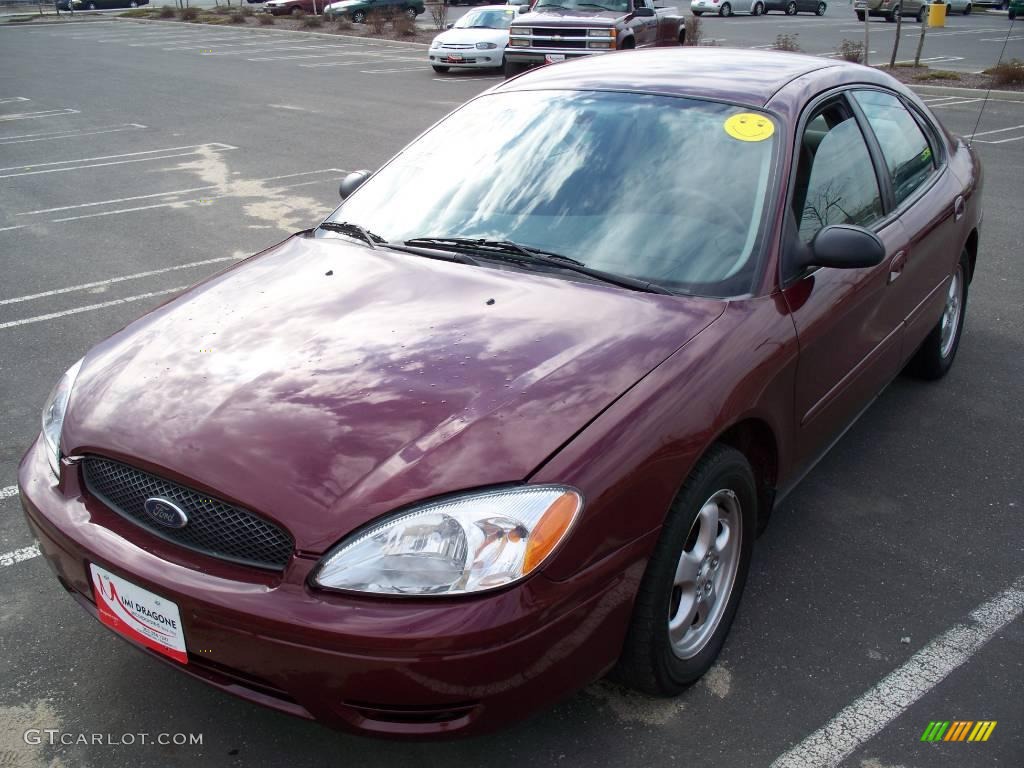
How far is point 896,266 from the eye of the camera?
369cm

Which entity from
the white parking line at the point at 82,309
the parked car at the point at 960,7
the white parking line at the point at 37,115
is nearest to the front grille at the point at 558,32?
the white parking line at the point at 37,115

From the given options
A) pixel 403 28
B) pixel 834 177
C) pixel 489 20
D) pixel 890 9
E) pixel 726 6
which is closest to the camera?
pixel 834 177

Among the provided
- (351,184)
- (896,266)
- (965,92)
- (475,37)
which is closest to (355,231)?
(351,184)

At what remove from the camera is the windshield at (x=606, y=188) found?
3043 millimetres

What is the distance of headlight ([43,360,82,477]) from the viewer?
269 centimetres

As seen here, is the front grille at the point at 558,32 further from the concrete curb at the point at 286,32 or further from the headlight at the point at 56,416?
the headlight at the point at 56,416

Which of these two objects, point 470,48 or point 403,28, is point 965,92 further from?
point 403,28

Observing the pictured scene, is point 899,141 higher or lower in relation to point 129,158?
higher

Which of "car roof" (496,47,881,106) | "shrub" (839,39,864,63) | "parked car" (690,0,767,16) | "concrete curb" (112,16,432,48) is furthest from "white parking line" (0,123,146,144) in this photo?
"parked car" (690,0,767,16)

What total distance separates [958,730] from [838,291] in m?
1.41

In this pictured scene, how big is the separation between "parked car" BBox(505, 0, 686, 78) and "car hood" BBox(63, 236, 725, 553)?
1484 centimetres

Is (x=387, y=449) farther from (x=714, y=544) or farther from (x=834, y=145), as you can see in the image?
(x=834, y=145)

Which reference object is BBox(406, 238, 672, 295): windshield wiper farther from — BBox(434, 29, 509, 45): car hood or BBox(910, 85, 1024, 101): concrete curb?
BBox(434, 29, 509, 45): car hood

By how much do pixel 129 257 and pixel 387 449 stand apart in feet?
19.1
